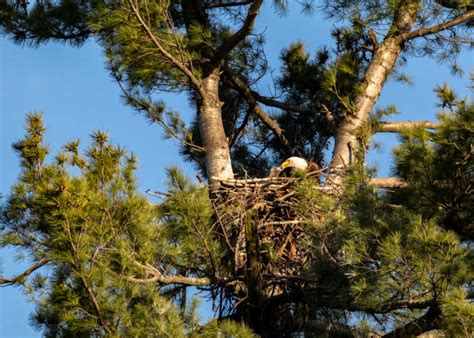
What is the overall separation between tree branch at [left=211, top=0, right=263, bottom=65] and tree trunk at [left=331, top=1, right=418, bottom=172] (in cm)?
120

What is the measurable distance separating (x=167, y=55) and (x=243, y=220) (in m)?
1.57

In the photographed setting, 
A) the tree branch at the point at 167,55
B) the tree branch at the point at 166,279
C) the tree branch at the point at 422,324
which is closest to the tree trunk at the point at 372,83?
the tree branch at the point at 167,55

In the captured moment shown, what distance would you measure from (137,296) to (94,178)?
0.81m

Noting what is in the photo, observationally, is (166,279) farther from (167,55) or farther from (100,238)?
(167,55)

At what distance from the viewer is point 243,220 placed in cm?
807

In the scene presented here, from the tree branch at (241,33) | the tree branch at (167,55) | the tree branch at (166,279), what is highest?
the tree branch at (241,33)

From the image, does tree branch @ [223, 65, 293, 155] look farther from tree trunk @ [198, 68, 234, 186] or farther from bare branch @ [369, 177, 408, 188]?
bare branch @ [369, 177, 408, 188]

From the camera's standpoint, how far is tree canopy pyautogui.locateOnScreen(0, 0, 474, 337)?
20.8 feet

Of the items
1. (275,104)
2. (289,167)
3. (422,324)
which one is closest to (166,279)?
(422,324)

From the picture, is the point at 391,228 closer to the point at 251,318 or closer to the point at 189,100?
the point at 251,318

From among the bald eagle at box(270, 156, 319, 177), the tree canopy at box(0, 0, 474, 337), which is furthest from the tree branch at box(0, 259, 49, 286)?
the bald eagle at box(270, 156, 319, 177)

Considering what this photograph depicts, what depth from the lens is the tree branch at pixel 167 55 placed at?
8469 millimetres

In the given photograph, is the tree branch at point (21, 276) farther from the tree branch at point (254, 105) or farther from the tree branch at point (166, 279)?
the tree branch at point (254, 105)

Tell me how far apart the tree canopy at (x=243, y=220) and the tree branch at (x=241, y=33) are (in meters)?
0.02
